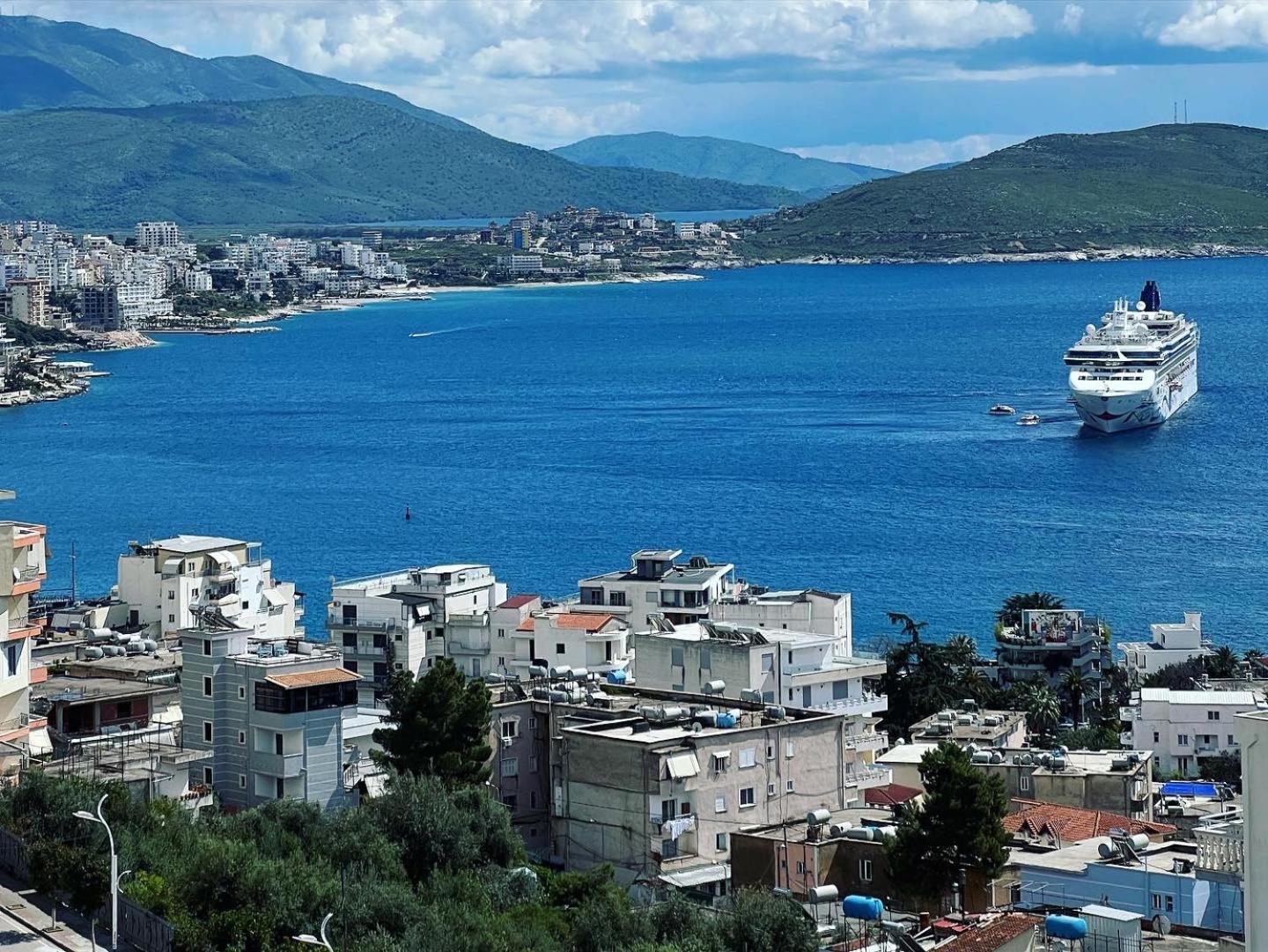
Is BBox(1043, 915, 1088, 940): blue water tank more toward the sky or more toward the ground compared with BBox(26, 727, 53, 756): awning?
more toward the sky

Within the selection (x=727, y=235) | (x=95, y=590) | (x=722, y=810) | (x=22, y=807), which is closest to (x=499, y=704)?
(x=722, y=810)

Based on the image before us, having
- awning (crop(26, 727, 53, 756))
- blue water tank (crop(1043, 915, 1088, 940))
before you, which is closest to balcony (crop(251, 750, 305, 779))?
awning (crop(26, 727, 53, 756))

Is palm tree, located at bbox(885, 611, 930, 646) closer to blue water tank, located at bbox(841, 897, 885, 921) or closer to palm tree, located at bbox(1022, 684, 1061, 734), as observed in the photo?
palm tree, located at bbox(1022, 684, 1061, 734)

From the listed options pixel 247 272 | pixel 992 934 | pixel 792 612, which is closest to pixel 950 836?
pixel 992 934

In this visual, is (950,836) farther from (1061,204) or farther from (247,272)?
(1061,204)

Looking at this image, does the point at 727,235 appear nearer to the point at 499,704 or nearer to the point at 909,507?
the point at 909,507

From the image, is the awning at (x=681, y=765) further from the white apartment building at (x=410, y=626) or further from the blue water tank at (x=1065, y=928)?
the white apartment building at (x=410, y=626)
